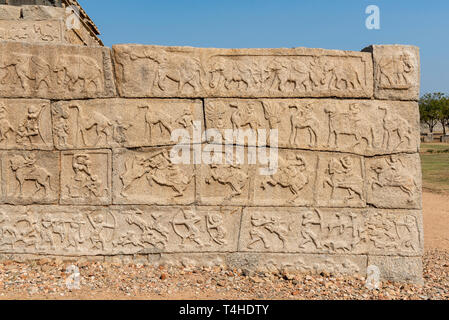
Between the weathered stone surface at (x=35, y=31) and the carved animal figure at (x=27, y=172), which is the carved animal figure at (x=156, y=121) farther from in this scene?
the weathered stone surface at (x=35, y=31)

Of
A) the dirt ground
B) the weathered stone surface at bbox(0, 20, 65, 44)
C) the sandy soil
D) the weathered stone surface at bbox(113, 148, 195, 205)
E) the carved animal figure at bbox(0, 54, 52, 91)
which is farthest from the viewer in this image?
the sandy soil

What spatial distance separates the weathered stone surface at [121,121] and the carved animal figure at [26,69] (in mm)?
351

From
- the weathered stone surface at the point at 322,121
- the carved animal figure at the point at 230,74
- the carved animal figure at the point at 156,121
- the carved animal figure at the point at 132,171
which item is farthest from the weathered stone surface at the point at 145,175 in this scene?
the carved animal figure at the point at 230,74

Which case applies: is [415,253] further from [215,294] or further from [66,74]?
[66,74]

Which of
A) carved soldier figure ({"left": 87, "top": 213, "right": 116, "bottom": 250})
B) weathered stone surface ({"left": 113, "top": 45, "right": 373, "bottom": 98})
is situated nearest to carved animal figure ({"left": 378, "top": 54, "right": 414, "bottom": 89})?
weathered stone surface ({"left": 113, "top": 45, "right": 373, "bottom": 98})

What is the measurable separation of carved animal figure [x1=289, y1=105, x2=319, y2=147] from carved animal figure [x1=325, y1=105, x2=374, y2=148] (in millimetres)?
201

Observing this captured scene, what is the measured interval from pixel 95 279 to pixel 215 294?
54.3 inches

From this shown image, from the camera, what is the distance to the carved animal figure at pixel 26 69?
4.33 metres

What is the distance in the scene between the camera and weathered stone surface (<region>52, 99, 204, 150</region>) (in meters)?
4.40

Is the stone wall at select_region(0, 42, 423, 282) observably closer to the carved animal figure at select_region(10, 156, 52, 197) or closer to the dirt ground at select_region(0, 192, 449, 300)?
the carved animal figure at select_region(10, 156, 52, 197)

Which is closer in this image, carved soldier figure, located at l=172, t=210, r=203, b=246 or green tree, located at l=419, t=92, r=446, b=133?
carved soldier figure, located at l=172, t=210, r=203, b=246

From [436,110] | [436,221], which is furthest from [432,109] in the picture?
[436,221]

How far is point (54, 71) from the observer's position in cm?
436

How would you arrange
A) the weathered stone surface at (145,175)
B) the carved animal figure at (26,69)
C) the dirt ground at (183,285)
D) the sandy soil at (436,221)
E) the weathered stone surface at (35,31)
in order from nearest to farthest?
1. the dirt ground at (183,285)
2. the carved animal figure at (26,69)
3. the weathered stone surface at (145,175)
4. the weathered stone surface at (35,31)
5. the sandy soil at (436,221)
